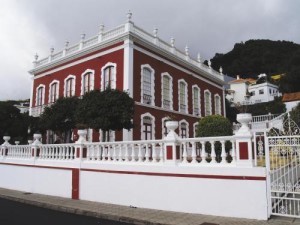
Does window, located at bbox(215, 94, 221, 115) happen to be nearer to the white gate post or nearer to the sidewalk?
the sidewalk

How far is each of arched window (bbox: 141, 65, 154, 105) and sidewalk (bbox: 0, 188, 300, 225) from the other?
10.4 metres

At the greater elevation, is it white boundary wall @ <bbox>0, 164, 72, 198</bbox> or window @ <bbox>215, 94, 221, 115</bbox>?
window @ <bbox>215, 94, 221, 115</bbox>

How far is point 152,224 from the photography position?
21.4 ft

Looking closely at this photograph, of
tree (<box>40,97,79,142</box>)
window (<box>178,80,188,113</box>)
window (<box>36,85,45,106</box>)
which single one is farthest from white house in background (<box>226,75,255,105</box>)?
tree (<box>40,97,79,142</box>)

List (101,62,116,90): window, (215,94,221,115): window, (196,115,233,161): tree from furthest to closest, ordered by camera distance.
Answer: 1. (215,94,221,115): window
2. (101,62,116,90): window
3. (196,115,233,161): tree

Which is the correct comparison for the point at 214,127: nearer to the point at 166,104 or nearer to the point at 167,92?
the point at 166,104

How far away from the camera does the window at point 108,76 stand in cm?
1891

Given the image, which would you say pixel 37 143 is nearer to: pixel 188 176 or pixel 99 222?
pixel 99 222

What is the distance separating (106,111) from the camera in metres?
13.9

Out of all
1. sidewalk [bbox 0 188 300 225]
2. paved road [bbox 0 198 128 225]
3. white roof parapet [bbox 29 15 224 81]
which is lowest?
paved road [bbox 0 198 128 225]

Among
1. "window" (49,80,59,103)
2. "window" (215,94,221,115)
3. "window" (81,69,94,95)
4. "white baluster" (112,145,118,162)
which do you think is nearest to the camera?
"white baluster" (112,145,118,162)

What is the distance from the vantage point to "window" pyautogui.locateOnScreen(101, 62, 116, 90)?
18906 millimetres

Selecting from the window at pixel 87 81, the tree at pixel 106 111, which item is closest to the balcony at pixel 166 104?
the window at pixel 87 81

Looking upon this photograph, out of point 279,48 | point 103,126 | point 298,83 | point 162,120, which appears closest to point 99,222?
point 103,126
